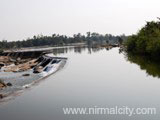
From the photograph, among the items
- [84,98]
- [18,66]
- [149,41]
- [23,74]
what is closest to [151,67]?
[149,41]

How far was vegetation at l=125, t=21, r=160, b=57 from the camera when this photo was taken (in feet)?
185

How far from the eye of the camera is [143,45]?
225ft

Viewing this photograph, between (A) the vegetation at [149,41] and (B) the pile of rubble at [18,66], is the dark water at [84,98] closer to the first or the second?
(A) the vegetation at [149,41]

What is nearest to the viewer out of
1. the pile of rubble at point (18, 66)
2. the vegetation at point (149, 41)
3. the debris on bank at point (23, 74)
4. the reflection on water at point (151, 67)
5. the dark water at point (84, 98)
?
the dark water at point (84, 98)

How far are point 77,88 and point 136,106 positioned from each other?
36.7 ft

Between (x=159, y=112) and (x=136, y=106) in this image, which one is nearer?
(x=159, y=112)

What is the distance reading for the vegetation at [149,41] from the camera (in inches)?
2220

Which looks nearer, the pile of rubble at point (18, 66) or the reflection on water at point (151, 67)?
the reflection on water at point (151, 67)

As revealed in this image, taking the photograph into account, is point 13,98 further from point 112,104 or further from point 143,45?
point 143,45

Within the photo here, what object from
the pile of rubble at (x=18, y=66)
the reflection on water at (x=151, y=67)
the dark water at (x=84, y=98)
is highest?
the reflection on water at (x=151, y=67)

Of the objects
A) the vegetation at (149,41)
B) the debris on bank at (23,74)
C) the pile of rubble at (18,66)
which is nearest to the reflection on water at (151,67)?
the vegetation at (149,41)

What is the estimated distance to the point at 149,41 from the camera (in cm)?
6191

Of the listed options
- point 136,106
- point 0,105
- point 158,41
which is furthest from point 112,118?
point 158,41

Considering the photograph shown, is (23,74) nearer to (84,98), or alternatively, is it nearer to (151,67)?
(151,67)
